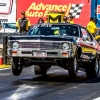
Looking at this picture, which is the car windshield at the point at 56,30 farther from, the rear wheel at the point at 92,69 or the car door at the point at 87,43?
the rear wheel at the point at 92,69

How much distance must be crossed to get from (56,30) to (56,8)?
14261 mm

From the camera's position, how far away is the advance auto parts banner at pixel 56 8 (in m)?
27.0

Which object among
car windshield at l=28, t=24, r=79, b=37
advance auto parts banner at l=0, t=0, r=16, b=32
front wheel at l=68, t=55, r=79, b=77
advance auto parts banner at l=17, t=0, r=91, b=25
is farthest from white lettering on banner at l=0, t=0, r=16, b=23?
front wheel at l=68, t=55, r=79, b=77

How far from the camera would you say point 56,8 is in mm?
27719

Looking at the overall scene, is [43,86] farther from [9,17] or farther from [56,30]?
[9,17]

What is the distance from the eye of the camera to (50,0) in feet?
91.1

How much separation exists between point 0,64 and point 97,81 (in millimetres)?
6059

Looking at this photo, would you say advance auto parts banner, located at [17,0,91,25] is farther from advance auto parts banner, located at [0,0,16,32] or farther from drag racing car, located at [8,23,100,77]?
drag racing car, located at [8,23,100,77]

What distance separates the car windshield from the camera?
1345 cm

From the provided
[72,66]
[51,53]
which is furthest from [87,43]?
[51,53]

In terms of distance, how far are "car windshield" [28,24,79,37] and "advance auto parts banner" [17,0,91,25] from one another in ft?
43.7

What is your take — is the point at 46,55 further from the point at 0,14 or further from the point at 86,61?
the point at 0,14

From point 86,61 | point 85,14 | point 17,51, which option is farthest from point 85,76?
Answer: point 85,14

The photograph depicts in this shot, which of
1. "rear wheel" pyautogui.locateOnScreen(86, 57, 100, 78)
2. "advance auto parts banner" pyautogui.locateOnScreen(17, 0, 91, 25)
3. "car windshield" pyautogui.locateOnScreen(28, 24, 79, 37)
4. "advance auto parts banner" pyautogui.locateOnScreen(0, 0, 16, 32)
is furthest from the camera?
"advance auto parts banner" pyautogui.locateOnScreen(0, 0, 16, 32)
